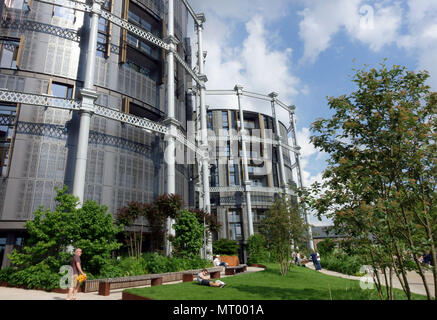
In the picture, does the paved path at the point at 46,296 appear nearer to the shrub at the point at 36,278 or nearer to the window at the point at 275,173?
the shrub at the point at 36,278

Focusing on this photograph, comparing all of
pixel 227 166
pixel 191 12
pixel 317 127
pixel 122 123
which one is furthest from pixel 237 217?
pixel 317 127

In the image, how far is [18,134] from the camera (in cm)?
1823

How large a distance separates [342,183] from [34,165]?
19.3m

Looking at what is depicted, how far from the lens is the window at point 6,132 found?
17828mm

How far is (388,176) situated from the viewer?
7117 millimetres

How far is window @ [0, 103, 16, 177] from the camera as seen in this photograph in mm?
17828

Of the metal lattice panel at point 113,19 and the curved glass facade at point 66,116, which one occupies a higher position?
the metal lattice panel at point 113,19

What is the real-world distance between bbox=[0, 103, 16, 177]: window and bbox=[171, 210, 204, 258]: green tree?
1204 cm

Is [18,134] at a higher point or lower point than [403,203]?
higher

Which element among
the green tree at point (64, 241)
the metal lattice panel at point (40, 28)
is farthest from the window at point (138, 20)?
the green tree at point (64, 241)

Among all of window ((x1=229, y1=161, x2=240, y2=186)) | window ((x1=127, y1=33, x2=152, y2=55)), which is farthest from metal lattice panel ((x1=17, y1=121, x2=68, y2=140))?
window ((x1=229, y1=161, x2=240, y2=186))

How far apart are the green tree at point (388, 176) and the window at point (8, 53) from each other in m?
22.8

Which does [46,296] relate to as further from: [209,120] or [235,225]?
[209,120]
